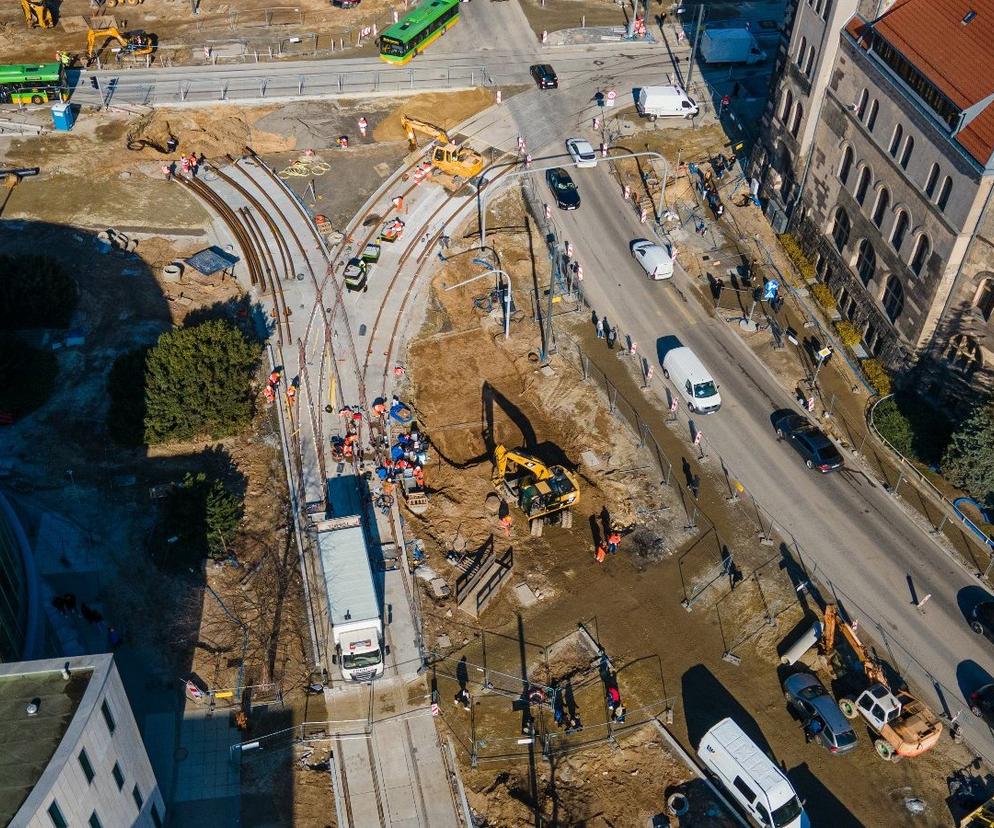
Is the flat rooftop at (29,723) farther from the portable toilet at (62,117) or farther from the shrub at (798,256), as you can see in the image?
the portable toilet at (62,117)

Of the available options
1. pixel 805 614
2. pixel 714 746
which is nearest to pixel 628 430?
pixel 805 614

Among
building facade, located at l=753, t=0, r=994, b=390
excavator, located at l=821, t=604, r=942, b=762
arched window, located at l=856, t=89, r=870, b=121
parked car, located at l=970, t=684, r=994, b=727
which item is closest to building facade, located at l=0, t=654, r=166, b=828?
excavator, located at l=821, t=604, r=942, b=762

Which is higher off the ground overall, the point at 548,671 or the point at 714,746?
the point at 548,671

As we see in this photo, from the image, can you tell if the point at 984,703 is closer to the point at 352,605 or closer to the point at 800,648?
the point at 800,648

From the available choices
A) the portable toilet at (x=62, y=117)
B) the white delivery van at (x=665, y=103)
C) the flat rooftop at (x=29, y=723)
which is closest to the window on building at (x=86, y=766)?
the flat rooftop at (x=29, y=723)

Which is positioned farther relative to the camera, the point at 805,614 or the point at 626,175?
the point at 626,175

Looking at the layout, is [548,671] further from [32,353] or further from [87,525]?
[32,353]

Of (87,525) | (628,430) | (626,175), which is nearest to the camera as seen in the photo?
(87,525)

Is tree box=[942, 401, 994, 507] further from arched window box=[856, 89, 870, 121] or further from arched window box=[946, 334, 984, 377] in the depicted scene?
arched window box=[856, 89, 870, 121]
